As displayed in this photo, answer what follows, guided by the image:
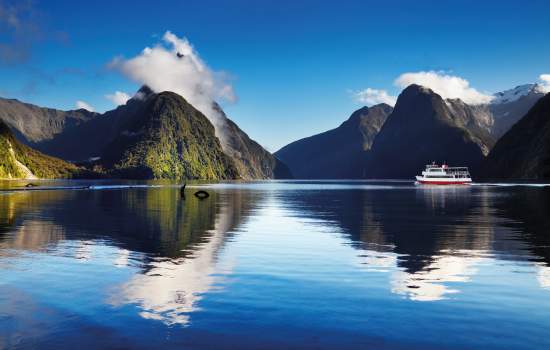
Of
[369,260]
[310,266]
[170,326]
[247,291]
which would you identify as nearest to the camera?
[170,326]

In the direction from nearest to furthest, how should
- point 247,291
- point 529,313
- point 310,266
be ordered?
point 529,313 → point 247,291 → point 310,266

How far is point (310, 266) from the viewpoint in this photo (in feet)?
92.3

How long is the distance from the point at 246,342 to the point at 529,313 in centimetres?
A: 1074

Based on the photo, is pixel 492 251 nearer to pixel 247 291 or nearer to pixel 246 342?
pixel 247 291

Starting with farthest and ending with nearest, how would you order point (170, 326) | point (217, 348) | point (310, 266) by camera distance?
point (310, 266), point (170, 326), point (217, 348)

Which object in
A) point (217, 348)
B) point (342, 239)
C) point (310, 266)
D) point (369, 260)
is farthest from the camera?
point (342, 239)

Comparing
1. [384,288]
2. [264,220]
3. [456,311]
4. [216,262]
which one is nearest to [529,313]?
[456,311]

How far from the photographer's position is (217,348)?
1365 centimetres

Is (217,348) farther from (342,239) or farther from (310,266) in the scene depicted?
(342,239)

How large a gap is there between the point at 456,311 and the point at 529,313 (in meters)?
2.60

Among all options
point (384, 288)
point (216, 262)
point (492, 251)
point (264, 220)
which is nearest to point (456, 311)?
point (384, 288)

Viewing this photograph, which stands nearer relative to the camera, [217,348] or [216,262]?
[217,348]

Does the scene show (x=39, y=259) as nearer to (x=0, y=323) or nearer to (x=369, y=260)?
(x=0, y=323)

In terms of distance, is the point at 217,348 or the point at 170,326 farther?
the point at 170,326
